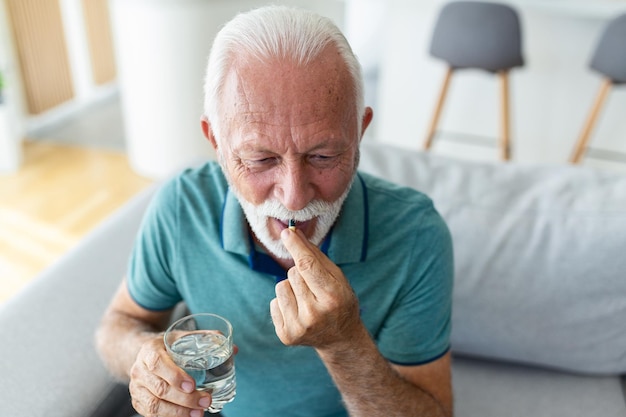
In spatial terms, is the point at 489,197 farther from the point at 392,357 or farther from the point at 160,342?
the point at 160,342

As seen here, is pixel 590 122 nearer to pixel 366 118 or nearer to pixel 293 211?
pixel 366 118

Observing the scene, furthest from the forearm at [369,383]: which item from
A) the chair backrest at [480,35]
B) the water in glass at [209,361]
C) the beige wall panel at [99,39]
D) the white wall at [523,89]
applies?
the beige wall panel at [99,39]

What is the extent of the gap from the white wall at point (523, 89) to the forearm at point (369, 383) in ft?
6.91

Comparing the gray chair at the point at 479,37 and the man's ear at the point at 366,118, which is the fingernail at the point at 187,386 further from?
the gray chair at the point at 479,37

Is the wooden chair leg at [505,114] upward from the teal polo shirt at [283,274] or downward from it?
downward

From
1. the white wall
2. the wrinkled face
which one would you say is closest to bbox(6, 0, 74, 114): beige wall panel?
the white wall

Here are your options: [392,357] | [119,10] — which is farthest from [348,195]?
[119,10]

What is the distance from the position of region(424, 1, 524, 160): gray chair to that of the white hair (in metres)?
1.75

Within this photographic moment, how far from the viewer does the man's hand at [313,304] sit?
786mm

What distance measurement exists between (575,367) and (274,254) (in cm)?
77

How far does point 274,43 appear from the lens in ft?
2.76

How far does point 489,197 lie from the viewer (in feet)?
4.52

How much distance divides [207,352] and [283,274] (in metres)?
0.20

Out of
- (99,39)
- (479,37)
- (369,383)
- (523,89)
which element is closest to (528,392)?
(369,383)
